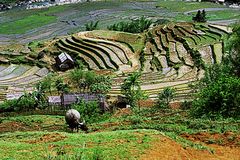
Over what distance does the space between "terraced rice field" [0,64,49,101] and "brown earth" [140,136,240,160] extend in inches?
1235

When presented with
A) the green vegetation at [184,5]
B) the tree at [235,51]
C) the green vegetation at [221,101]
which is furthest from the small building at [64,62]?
the green vegetation at [184,5]

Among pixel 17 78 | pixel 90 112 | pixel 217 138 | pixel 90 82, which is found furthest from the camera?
pixel 17 78

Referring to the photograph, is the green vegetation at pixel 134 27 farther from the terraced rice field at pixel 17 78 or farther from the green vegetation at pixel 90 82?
the green vegetation at pixel 90 82

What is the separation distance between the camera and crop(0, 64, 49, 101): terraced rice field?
49.2m

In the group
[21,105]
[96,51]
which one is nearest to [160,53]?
[96,51]

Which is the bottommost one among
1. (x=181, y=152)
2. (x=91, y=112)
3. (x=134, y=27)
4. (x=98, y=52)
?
(x=98, y=52)

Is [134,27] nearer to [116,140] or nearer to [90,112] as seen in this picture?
[90,112]

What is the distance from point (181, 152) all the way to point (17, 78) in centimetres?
4285

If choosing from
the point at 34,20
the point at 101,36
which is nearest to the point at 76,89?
the point at 101,36

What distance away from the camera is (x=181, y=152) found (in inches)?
659

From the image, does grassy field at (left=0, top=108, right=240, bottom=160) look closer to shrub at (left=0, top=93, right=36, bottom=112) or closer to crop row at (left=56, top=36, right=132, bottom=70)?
shrub at (left=0, top=93, right=36, bottom=112)

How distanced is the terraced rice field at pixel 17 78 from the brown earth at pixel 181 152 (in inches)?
1235

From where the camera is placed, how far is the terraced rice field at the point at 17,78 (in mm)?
49250

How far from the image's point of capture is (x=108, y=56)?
5966 cm
